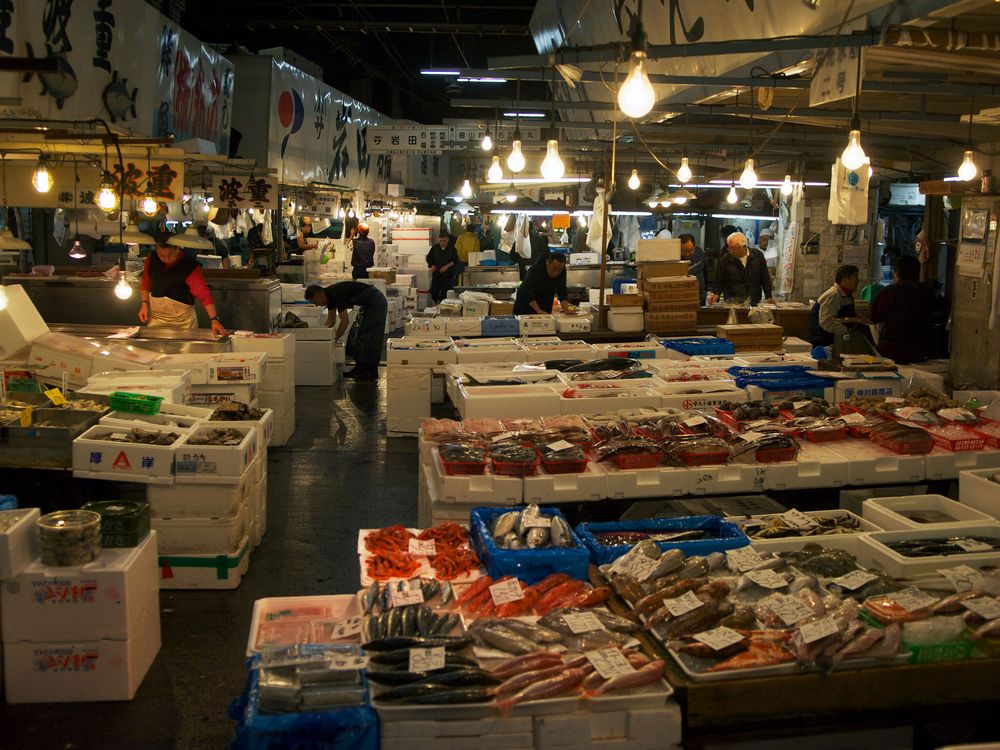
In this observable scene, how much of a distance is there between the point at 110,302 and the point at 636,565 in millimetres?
10369

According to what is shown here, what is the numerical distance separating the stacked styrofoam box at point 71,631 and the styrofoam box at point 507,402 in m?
2.95

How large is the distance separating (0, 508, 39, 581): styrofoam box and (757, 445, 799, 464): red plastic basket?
4.22 meters

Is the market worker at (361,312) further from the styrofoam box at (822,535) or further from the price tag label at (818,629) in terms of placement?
the price tag label at (818,629)

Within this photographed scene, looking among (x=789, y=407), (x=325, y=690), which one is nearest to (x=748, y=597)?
(x=325, y=690)

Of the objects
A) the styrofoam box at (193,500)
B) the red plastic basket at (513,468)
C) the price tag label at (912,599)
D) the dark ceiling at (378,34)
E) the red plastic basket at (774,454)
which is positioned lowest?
the styrofoam box at (193,500)

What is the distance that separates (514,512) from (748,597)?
128 cm

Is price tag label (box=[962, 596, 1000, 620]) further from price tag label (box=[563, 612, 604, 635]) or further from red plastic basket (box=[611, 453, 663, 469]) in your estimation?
red plastic basket (box=[611, 453, 663, 469])

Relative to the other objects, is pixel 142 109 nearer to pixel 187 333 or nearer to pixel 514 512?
pixel 187 333

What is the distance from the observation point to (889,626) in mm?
3609

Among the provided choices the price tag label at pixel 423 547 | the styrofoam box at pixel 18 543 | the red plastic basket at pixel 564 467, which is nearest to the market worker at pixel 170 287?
the styrofoam box at pixel 18 543

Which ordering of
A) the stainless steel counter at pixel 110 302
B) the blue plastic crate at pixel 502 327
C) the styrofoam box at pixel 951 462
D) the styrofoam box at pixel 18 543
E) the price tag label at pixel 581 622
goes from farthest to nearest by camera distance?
the stainless steel counter at pixel 110 302, the blue plastic crate at pixel 502 327, the styrofoam box at pixel 951 462, the styrofoam box at pixel 18 543, the price tag label at pixel 581 622

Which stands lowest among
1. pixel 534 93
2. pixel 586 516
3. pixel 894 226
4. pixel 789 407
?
pixel 586 516

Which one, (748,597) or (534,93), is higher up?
(534,93)

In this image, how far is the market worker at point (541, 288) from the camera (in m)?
12.6
